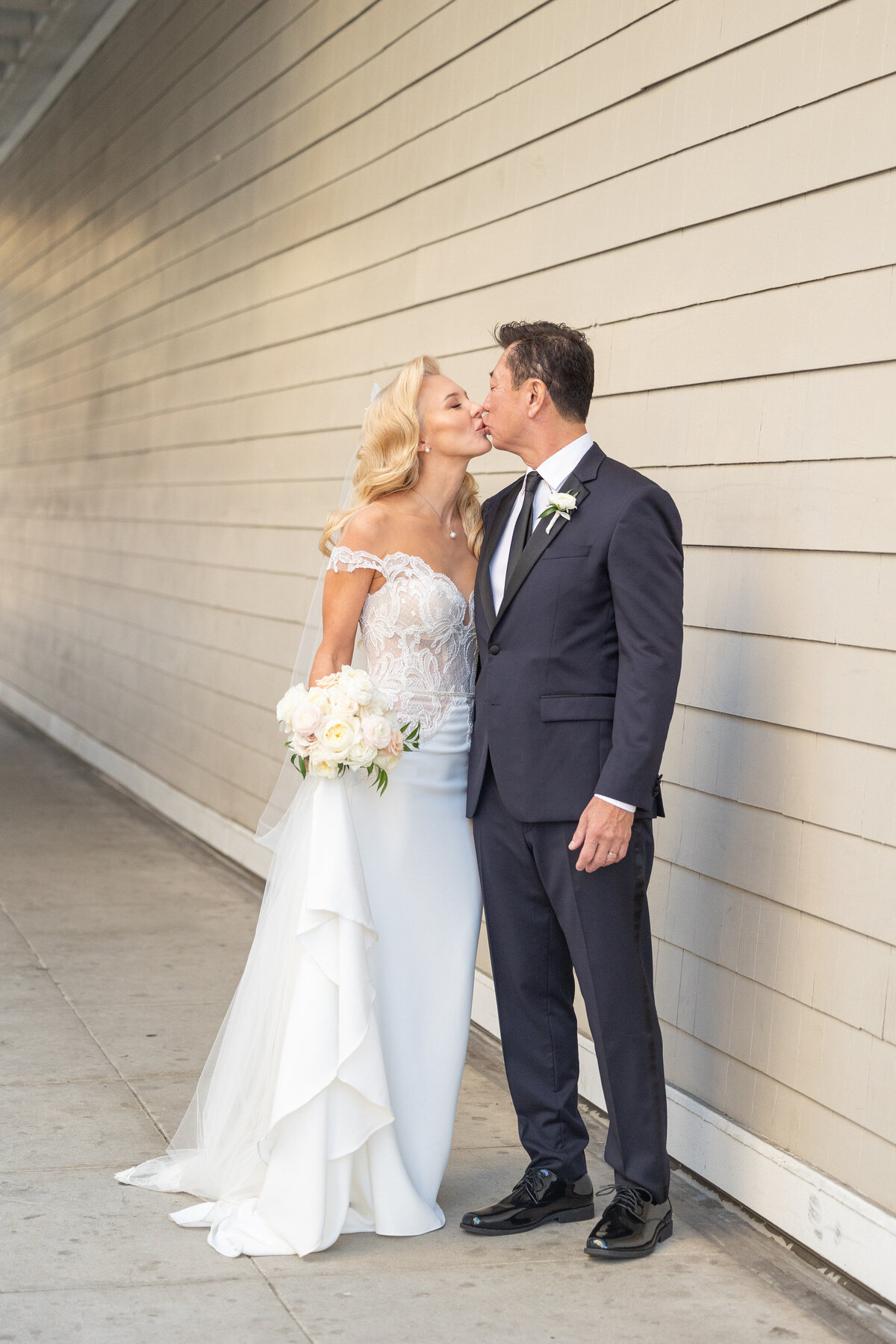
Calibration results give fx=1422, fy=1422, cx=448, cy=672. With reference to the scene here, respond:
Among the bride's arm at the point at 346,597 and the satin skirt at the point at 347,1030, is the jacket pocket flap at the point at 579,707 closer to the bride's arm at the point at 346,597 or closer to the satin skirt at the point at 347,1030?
the satin skirt at the point at 347,1030

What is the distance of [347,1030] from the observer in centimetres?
285

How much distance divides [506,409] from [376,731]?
0.73 m

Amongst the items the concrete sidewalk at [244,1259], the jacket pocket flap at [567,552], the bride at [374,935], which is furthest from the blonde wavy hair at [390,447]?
the concrete sidewalk at [244,1259]

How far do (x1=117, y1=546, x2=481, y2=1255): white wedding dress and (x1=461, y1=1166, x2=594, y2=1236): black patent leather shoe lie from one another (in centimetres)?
11

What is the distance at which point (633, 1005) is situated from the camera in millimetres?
2885

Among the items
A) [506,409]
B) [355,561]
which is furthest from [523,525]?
[355,561]

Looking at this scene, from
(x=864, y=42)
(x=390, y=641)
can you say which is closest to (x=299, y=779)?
(x=390, y=641)

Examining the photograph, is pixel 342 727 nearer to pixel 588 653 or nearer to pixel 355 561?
pixel 355 561

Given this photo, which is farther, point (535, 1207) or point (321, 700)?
A: point (535, 1207)

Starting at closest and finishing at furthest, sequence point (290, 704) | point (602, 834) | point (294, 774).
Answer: point (602, 834) → point (290, 704) → point (294, 774)

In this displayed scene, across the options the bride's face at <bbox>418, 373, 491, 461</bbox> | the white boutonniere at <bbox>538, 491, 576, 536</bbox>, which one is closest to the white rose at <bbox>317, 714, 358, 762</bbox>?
the white boutonniere at <bbox>538, 491, 576, 536</bbox>

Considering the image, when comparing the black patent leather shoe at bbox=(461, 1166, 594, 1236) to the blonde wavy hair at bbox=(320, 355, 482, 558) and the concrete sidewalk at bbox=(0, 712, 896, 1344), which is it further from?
the blonde wavy hair at bbox=(320, 355, 482, 558)

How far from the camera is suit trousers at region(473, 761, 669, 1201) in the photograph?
9.45 ft

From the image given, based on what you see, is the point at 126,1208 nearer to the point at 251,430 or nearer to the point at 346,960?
the point at 346,960
